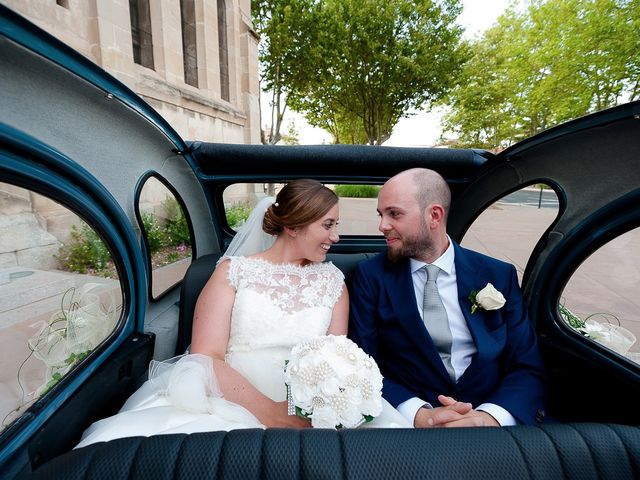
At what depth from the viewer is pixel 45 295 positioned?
5.55 ft

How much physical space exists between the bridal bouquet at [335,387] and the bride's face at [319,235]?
0.88 m

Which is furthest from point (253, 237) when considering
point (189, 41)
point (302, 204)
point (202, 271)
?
point (189, 41)

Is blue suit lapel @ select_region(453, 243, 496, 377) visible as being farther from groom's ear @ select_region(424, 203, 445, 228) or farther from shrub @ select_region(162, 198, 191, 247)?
shrub @ select_region(162, 198, 191, 247)

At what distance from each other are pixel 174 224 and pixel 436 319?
126 inches

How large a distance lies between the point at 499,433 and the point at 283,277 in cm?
144

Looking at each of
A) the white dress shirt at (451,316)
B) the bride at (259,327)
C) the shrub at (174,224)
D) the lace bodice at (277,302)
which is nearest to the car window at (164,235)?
the shrub at (174,224)

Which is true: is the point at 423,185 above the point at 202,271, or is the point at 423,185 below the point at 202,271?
above

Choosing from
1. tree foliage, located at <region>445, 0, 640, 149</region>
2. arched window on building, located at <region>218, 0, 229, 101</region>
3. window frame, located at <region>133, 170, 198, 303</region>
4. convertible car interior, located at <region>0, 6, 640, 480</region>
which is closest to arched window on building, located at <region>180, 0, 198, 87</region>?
arched window on building, located at <region>218, 0, 229, 101</region>

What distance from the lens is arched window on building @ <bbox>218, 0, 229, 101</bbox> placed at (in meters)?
11.1

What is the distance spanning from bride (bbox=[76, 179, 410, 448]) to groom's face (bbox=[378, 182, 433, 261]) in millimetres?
342

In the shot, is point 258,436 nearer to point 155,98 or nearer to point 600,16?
point 155,98

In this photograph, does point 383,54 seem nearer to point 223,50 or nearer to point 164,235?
point 223,50

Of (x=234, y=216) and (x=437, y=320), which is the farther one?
(x=234, y=216)

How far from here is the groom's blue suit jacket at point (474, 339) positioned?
1.79 metres
